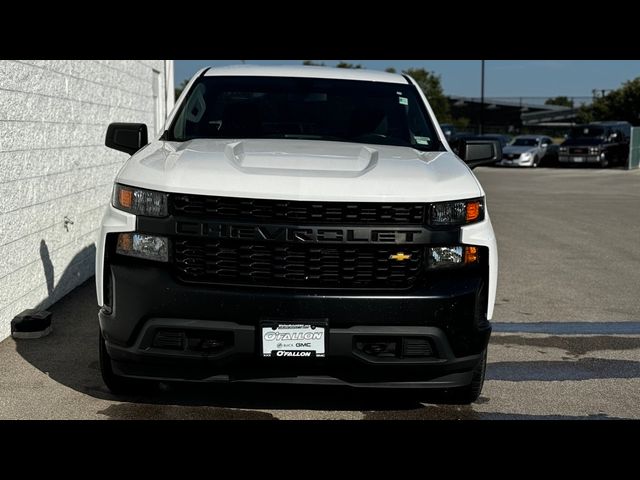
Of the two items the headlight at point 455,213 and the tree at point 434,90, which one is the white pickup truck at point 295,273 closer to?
the headlight at point 455,213

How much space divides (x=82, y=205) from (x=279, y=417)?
4.61m

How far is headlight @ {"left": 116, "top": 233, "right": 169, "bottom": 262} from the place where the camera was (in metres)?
4.53

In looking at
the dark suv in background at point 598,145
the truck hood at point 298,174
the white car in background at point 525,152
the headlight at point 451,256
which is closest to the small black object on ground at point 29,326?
the truck hood at point 298,174

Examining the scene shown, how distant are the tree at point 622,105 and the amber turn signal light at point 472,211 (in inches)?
2264

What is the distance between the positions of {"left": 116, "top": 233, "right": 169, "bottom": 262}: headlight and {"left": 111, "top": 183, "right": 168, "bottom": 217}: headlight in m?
0.11

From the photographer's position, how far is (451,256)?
4.61 m

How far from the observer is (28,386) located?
17.9ft

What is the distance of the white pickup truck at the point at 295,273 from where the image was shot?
4430 millimetres

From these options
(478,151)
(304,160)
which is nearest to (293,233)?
(304,160)

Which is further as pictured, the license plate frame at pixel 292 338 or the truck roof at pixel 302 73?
the truck roof at pixel 302 73

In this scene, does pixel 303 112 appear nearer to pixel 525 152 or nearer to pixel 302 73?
pixel 302 73

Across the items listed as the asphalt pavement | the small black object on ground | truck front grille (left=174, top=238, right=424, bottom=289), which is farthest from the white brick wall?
truck front grille (left=174, top=238, right=424, bottom=289)

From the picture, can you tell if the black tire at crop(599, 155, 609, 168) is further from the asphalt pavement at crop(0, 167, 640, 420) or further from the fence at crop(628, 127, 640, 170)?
the asphalt pavement at crop(0, 167, 640, 420)
